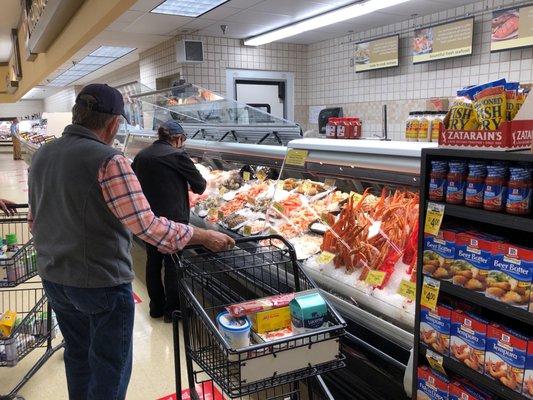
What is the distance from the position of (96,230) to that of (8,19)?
1060 centimetres

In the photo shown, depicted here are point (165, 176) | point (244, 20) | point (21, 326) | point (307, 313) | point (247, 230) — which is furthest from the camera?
point (244, 20)

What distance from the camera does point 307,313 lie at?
154cm

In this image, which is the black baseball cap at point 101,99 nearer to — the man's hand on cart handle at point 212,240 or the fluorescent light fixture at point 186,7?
the man's hand on cart handle at point 212,240

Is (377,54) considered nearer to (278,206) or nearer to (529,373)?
(278,206)

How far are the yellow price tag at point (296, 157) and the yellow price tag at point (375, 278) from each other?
720mm

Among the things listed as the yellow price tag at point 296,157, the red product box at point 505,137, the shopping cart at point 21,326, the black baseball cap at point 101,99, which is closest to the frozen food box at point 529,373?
the red product box at point 505,137

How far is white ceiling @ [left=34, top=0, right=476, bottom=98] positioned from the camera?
5.81 m

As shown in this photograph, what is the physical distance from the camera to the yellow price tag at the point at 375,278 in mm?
2133

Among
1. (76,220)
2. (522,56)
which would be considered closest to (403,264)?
(76,220)

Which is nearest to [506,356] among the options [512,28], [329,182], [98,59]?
[329,182]

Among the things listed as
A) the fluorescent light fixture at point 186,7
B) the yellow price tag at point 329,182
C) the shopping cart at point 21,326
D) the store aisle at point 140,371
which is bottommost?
the store aisle at point 140,371

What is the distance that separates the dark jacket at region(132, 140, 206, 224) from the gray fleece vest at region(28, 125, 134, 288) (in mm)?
1570

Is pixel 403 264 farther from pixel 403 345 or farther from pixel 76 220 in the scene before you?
pixel 76 220

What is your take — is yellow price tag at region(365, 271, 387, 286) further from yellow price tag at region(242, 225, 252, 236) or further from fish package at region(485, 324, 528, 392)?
yellow price tag at region(242, 225, 252, 236)
